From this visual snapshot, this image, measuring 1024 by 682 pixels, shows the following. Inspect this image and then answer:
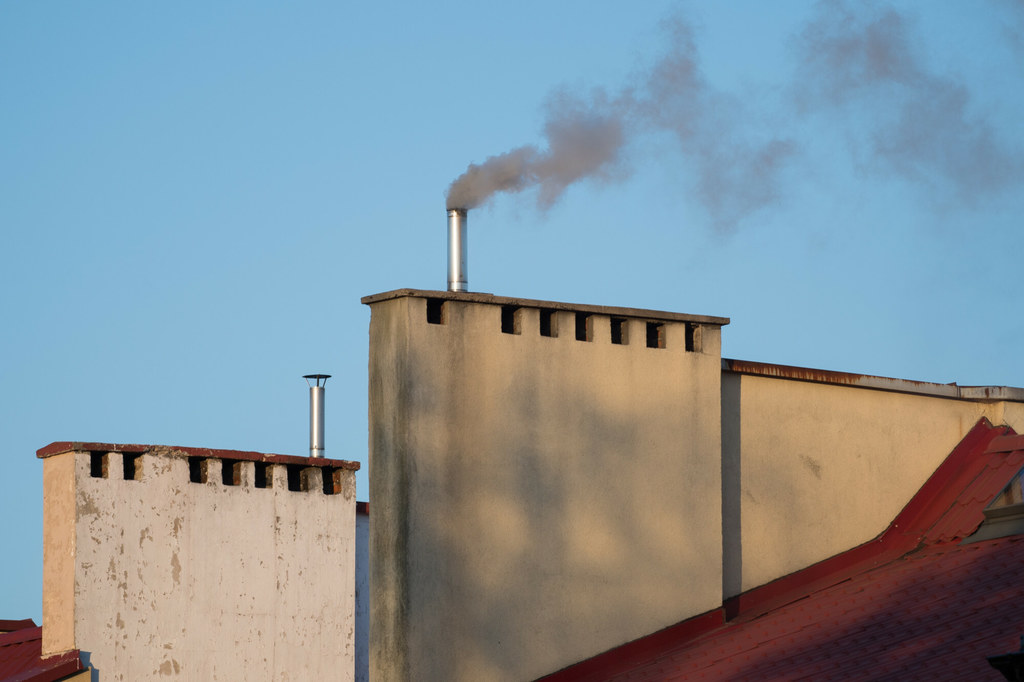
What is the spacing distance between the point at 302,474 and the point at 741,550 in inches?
196

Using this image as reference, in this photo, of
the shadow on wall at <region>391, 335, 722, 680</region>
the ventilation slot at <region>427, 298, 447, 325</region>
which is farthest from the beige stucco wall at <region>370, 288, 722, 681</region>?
the ventilation slot at <region>427, 298, 447, 325</region>

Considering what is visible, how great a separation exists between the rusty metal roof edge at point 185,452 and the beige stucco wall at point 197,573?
3.0 inches

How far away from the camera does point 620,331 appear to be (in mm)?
15453

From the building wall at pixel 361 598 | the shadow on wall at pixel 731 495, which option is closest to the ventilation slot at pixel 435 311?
the shadow on wall at pixel 731 495

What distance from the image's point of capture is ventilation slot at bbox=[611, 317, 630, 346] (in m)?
15.4

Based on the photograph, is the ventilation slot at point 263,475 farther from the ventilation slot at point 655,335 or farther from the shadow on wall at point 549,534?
the ventilation slot at point 655,335

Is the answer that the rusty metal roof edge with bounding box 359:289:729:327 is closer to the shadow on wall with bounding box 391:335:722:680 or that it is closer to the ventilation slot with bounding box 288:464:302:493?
the shadow on wall with bounding box 391:335:722:680

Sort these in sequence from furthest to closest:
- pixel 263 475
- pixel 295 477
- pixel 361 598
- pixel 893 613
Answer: pixel 361 598
pixel 295 477
pixel 263 475
pixel 893 613

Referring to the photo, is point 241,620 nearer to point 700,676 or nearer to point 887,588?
point 700,676

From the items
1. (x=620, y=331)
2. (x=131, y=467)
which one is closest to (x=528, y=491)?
(x=620, y=331)

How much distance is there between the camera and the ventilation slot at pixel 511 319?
14688 millimetres

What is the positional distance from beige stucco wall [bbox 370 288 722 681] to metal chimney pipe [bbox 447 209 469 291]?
1157 millimetres

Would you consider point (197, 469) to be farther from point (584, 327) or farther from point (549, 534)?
point (584, 327)

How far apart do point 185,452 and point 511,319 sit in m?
4.10
